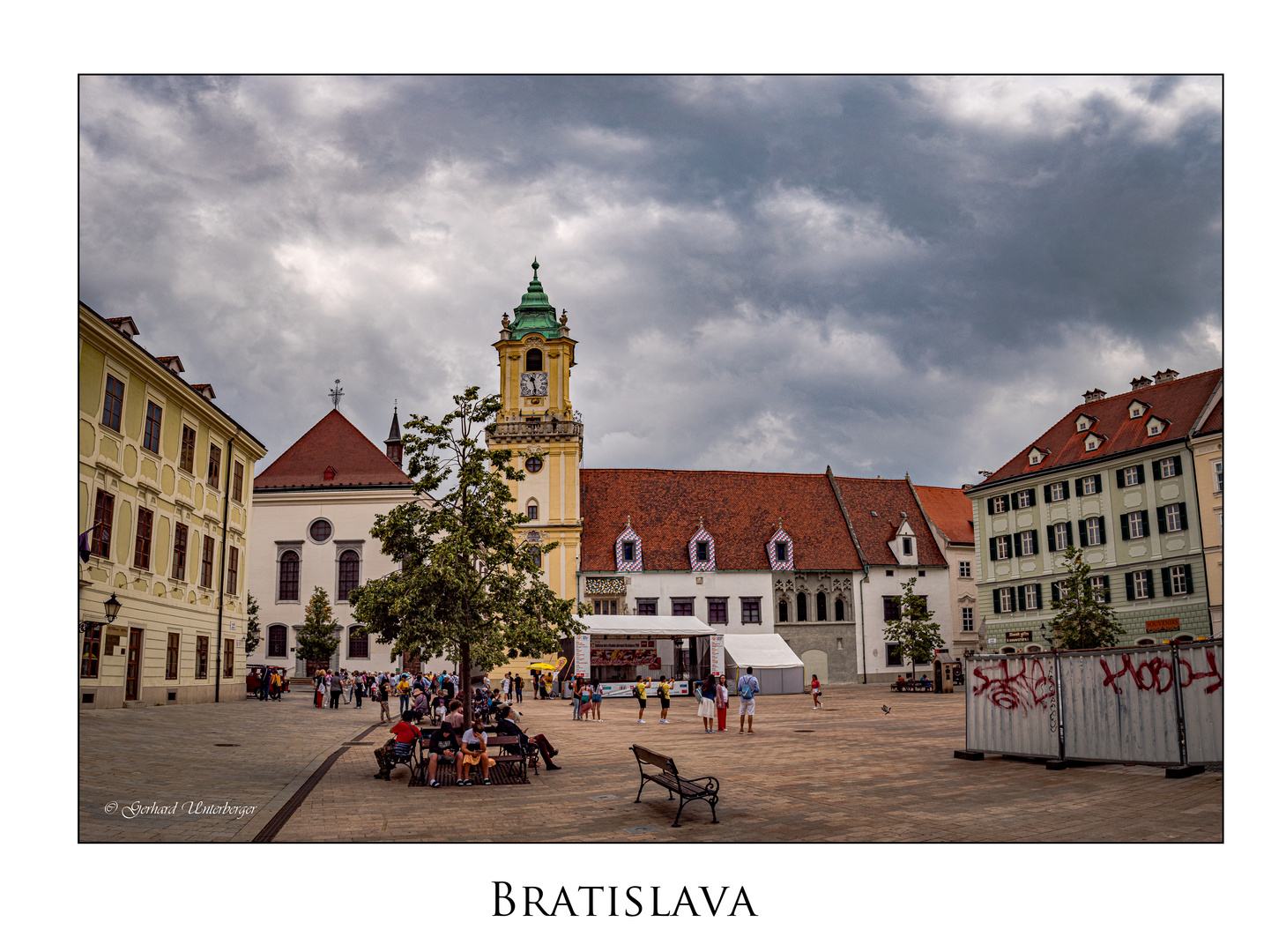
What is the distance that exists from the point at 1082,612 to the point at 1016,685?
745 cm

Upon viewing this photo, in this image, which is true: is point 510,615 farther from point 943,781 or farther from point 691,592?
point 691,592

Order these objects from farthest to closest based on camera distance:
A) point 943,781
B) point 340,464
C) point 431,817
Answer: point 340,464 → point 943,781 → point 431,817

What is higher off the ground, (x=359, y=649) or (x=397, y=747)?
(x=397, y=747)

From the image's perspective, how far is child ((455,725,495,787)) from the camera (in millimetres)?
13492

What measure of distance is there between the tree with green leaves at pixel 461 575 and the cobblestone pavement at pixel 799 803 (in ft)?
7.49

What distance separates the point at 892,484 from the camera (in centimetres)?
6100

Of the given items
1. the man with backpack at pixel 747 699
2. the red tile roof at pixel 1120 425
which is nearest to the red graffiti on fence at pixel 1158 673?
the red tile roof at pixel 1120 425

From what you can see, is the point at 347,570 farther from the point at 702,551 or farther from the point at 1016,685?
the point at 1016,685

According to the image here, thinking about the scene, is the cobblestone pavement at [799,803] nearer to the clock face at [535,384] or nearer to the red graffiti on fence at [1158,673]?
the red graffiti on fence at [1158,673]

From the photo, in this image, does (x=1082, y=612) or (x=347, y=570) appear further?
(x=347, y=570)

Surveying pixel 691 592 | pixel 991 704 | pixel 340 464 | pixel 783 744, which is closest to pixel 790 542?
pixel 691 592

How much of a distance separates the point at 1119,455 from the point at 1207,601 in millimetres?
6336

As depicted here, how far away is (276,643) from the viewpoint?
48.1 meters

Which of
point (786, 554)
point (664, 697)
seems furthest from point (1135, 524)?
point (786, 554)
